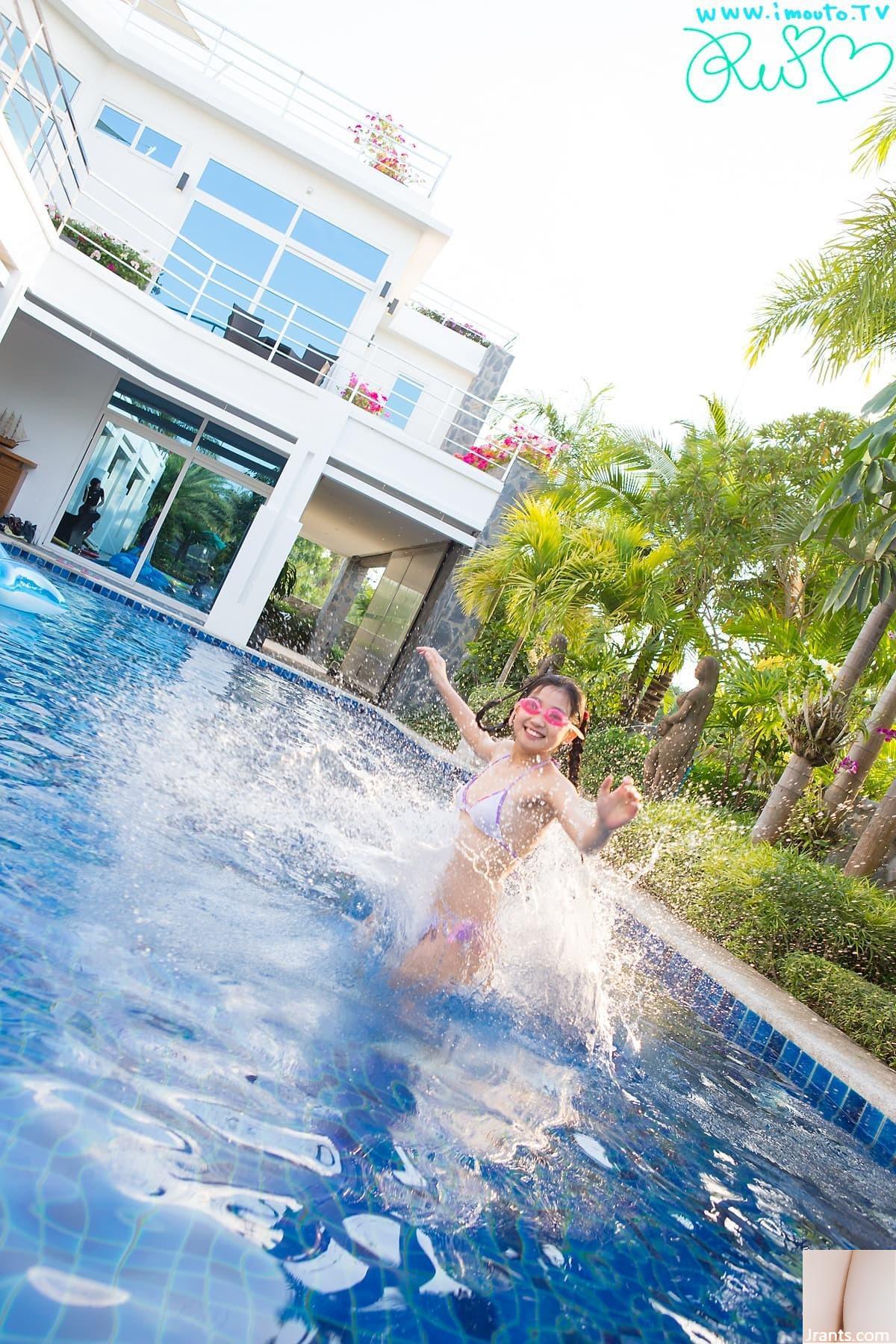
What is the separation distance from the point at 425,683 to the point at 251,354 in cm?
546

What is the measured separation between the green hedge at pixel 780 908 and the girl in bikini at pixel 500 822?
4.35m

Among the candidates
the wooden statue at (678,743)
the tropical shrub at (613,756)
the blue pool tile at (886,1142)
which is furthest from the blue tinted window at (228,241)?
the blue pool tile at (886,1142)

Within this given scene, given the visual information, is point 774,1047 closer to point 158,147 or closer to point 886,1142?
point 886,1142

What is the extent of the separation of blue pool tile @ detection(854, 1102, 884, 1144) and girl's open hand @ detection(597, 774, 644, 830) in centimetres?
276

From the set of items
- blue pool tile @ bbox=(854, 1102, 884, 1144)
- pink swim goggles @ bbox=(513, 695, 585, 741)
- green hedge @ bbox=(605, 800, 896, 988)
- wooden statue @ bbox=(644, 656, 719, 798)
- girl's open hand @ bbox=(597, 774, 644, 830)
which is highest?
wooden statue @ bbox=(644, 656, 719, 798)

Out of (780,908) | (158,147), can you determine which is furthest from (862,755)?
(158,147)

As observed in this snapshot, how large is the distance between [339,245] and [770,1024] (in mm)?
14980

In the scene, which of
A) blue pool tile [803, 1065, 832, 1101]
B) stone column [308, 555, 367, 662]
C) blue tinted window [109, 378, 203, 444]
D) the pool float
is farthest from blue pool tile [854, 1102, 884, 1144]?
stone column [308, 555, 367, 662]

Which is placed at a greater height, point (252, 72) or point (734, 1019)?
point (252, 72)

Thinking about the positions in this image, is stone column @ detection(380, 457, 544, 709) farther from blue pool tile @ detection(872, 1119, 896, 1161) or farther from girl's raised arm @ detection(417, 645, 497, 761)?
blue pool tile @ detection(872, 1119, 896, 1161)

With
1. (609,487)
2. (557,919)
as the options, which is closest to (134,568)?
(609,487)

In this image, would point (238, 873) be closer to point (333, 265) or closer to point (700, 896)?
point (700, 896)

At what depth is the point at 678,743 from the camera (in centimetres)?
1232

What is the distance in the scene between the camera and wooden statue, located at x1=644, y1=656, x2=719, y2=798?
1231cm
